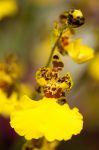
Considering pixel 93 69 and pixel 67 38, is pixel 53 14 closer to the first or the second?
pixel 93 69

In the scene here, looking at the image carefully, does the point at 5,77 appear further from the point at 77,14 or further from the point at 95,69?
the point at 95,69

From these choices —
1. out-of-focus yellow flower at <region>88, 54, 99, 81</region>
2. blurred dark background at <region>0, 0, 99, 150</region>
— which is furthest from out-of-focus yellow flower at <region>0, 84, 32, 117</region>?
out-of-focus yellow flower at <region>88, 54, 99, 81</region>

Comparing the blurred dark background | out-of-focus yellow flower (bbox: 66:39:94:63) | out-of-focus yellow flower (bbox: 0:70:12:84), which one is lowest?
the blurred dark background

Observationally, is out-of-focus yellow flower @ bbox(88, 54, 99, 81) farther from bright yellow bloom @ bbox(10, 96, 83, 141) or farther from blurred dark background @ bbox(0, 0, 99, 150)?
bright yellow bloom @ bbox(10, 96, 83, 141)

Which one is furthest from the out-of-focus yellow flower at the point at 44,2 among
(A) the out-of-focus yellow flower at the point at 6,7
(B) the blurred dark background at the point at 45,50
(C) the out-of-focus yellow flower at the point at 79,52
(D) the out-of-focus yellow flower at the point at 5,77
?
(C) the out-of-focus yellow flower at the point at 79,52

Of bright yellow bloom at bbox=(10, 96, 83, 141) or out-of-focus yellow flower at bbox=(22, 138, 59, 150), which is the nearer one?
bright yellow bloom at bbox=(10, 96, 83, 141)

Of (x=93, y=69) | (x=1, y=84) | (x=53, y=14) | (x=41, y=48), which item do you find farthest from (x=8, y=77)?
(x=53, y=14)
